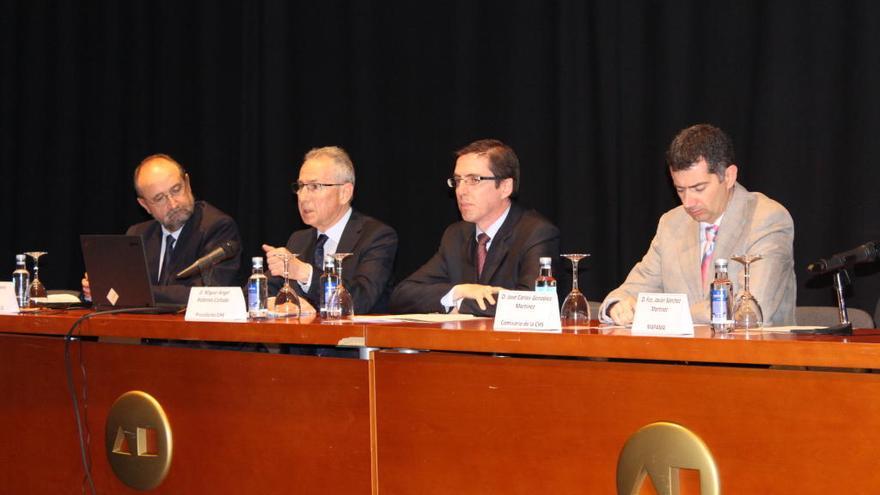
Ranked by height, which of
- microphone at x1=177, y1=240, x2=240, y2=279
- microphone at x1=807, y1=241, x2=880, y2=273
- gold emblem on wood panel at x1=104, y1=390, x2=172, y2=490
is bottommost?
gold emblem on wood panel at x1=104, y1=390, x2=172, y2=490

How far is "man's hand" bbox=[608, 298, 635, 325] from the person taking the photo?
2.57m

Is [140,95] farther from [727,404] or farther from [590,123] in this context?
[727,404]

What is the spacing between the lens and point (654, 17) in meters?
4.26

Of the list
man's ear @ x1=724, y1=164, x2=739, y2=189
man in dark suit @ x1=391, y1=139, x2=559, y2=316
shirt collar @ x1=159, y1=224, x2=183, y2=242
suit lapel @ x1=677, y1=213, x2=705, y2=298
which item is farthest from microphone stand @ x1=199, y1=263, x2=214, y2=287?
man's ear @ x1=724, y1=164, x2=739, y2=189

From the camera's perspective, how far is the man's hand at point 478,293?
129 inches

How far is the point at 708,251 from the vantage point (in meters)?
3.28

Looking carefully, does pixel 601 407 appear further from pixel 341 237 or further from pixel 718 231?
pixel 341 237

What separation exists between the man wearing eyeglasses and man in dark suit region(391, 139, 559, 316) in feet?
0.48

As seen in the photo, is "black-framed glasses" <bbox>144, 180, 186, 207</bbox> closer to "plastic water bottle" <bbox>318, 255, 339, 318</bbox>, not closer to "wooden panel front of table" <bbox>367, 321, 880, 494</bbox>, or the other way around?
"plastic water bottle" <bbox>318, 255, 339, 318</bbox>

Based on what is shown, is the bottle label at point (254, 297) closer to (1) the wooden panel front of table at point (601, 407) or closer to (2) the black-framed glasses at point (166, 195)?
(1) the wooden panel front of table at point (601, 407)

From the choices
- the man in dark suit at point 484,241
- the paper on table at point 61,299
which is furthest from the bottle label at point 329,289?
the paper on table at point 61,299

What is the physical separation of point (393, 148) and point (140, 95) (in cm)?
200

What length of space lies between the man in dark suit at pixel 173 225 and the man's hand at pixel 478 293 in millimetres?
1312

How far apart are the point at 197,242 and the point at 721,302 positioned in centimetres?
275
